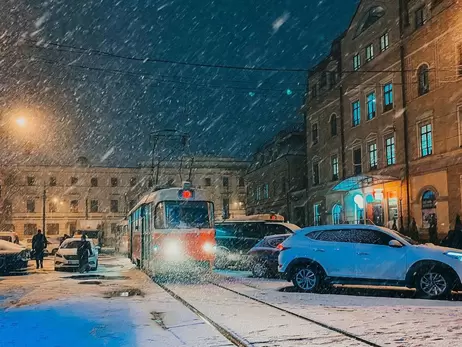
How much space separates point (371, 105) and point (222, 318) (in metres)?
26.7

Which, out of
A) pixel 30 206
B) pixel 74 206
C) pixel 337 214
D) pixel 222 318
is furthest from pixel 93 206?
pixel 222 318

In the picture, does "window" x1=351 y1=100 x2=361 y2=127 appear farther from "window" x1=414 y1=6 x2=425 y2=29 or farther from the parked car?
the parked car

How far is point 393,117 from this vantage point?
31.9m

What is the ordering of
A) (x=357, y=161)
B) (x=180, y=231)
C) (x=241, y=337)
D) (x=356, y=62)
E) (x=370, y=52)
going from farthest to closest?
(x=356, y=62) → (x=357, y=161) → (x=370, y=52) → (x=180, y=231) → (x=241, y=337)

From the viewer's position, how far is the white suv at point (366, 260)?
12.9 meters

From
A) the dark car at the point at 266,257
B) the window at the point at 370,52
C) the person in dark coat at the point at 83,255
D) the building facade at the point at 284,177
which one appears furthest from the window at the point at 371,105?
the person in dark coat at the point at 83,255

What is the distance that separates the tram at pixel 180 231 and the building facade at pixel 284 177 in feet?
90.4

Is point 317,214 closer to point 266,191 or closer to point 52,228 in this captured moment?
point 266,191

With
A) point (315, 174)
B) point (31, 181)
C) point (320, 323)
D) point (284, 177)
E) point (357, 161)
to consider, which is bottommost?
point (320, 323)

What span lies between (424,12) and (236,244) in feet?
50.2

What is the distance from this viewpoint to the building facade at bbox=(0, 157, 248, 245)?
286 ft

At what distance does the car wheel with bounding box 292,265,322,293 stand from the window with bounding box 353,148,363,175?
22.6 m

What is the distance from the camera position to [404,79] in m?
30.6

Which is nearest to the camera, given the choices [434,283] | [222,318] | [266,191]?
[222,318]
